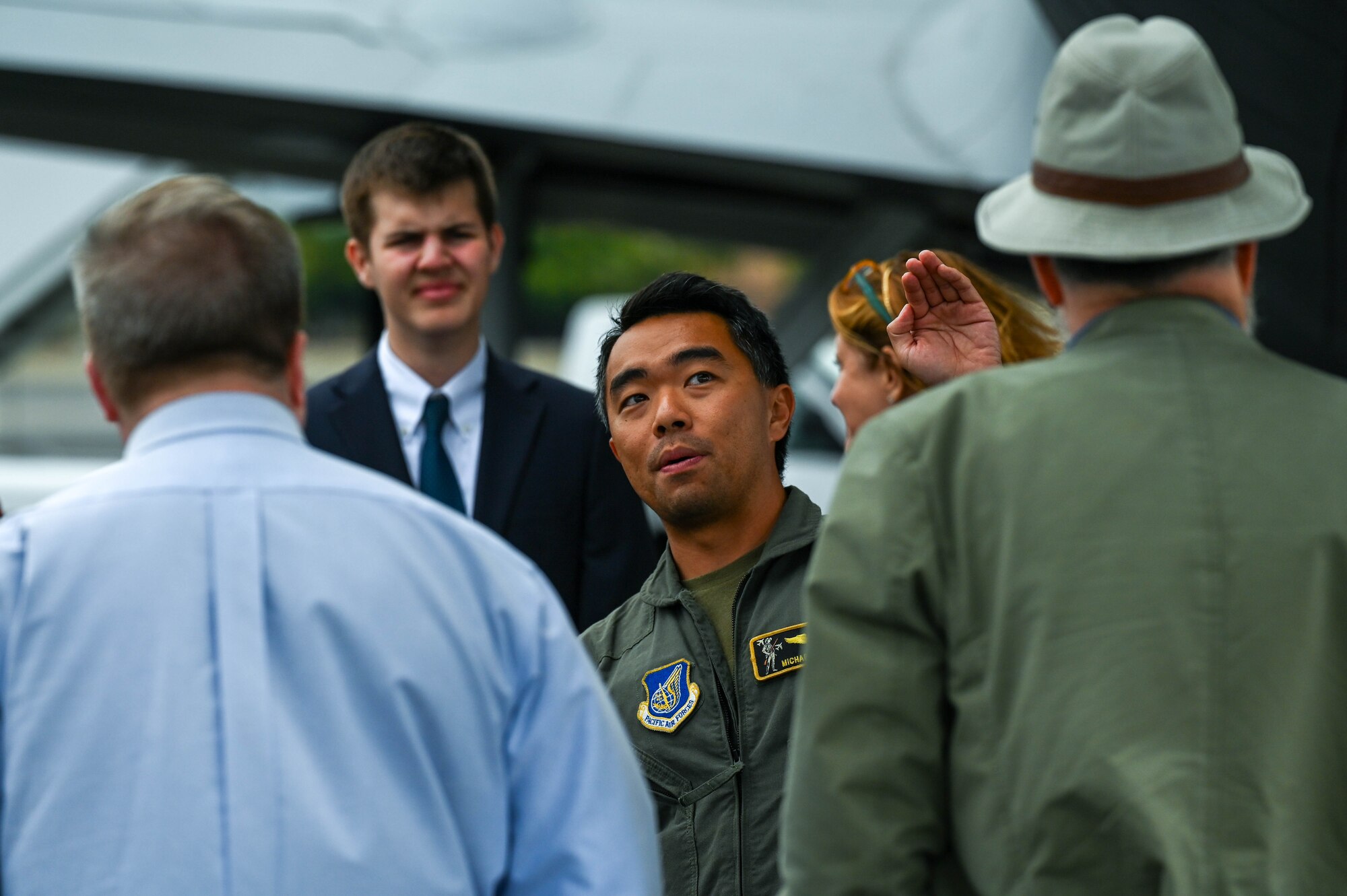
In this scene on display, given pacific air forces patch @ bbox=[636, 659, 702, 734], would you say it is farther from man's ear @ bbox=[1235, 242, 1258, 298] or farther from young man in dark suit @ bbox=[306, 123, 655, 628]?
man's ear @ bbox=[1235, 242, 1258, 298]

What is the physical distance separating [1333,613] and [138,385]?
4.28 feet

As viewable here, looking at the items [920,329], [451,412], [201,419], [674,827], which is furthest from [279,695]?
[451,412]

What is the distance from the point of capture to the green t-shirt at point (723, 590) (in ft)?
7.80

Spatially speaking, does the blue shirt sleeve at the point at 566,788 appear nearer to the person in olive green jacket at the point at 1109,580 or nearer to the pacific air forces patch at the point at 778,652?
the person in olive green jacket at the point at 1109,580

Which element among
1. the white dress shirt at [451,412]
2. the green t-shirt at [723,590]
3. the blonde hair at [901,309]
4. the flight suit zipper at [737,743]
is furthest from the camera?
the white dress shirt at [451,412]

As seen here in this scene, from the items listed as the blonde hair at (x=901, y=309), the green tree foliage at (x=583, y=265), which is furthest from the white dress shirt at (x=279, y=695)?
the green tree foliage at (x=583, y=265)

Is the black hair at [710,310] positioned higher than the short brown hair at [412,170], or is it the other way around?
the short brown hair at [412,170]

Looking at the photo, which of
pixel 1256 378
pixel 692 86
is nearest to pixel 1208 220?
pixel 1256 378

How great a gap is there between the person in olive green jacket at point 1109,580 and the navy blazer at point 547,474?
1.65m

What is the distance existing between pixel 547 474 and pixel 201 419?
1.74m

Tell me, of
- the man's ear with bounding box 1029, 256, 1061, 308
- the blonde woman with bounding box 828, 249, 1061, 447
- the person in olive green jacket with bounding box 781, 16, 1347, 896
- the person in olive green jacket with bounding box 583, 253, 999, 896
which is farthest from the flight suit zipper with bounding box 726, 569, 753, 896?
the man's ear with bounding box 1029, 256, 1061, 308

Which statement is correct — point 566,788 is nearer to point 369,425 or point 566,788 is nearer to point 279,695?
point 279,695

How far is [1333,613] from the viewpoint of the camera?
154 cm

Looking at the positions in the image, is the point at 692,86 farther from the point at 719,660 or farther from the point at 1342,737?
the point at 1342,737
